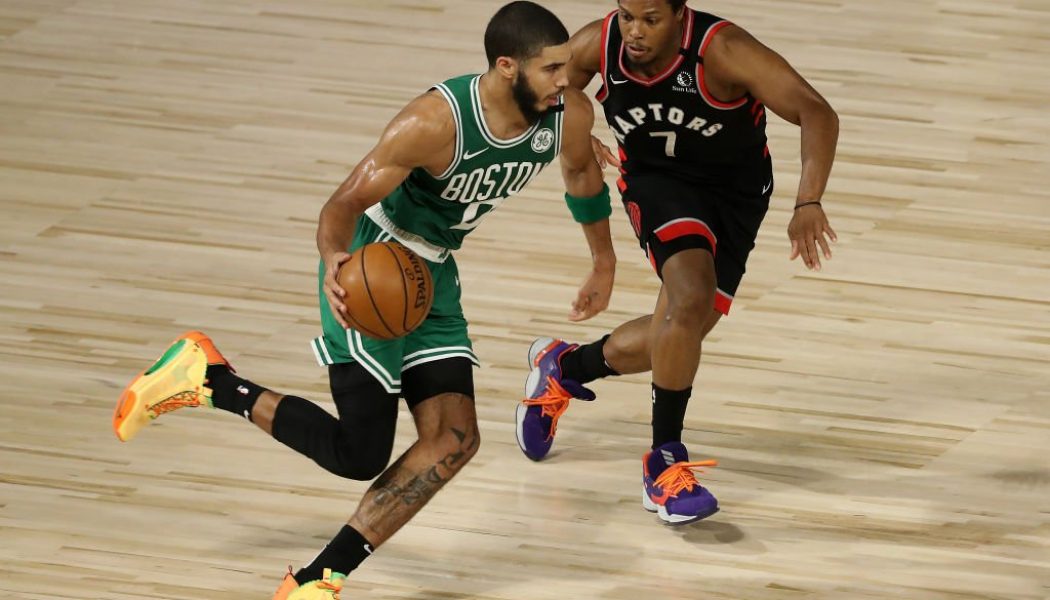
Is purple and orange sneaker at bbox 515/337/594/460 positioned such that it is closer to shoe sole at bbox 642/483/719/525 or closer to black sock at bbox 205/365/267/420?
shoe sole at bbox 642/483/719/525

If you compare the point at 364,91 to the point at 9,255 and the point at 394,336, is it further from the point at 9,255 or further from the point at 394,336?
the point at 394,336

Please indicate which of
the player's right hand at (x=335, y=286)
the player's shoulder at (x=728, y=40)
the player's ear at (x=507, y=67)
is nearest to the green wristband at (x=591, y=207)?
the player's shoulder at (x=728, y=40)

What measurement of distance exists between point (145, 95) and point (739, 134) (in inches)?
159

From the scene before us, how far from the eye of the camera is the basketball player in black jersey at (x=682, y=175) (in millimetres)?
4457

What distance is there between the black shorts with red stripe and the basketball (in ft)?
2.92

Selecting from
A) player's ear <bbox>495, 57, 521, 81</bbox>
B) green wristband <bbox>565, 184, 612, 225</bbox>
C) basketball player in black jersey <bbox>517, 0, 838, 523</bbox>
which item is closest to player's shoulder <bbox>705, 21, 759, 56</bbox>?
basketball player in black jersey <bbox>517, 0, 838, 523</bbox>


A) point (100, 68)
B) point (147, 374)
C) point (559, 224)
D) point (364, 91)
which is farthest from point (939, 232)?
point (100, 68)

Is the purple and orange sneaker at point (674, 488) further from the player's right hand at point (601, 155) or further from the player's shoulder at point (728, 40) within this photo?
the player's shoulder at point (728, 40)

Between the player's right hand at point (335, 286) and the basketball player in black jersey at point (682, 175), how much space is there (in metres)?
1.00

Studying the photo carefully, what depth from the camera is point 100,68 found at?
830 centimetres

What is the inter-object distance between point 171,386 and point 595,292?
118 centimetres

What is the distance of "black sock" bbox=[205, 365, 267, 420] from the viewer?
4430 mm

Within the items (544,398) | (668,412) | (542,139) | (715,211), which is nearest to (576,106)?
(542,139)

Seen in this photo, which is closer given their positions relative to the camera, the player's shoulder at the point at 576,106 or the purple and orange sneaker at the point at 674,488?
the player's shoulder at the point at 576,106
